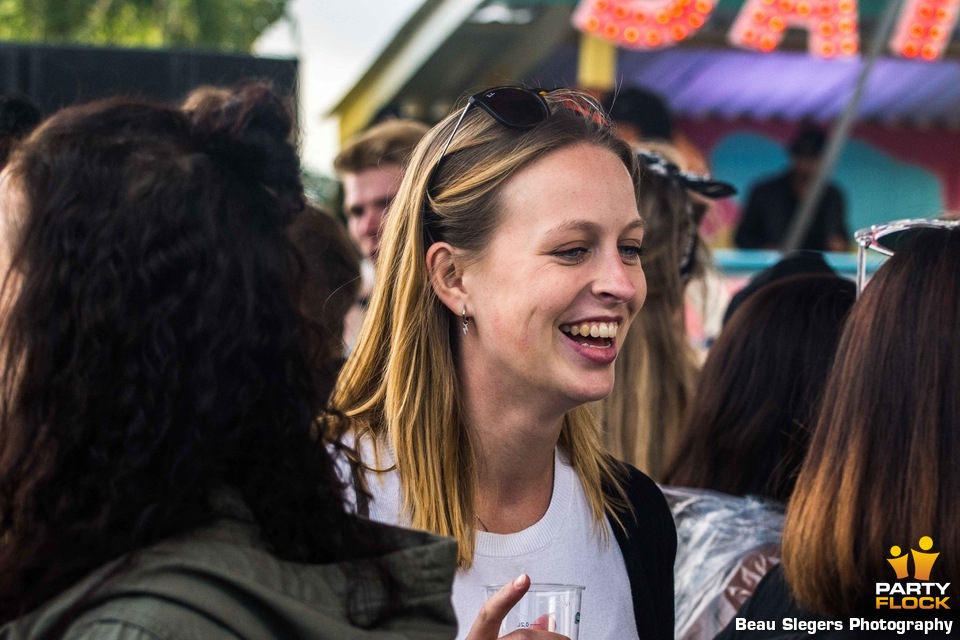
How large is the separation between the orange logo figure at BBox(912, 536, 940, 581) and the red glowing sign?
686 centimetres

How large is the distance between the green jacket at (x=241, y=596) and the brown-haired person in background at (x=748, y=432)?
135 cm

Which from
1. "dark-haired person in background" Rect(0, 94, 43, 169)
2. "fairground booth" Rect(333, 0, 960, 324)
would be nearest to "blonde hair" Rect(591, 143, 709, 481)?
"dark-haired person in background" Rect(0, 94, 43, 169)

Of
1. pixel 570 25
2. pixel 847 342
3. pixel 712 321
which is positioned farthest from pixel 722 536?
pixel 570 25

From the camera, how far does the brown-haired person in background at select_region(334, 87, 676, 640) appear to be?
221 cm

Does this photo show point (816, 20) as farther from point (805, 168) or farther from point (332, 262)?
point (332, 262)

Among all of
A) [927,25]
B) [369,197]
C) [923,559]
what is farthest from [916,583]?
[927,25]

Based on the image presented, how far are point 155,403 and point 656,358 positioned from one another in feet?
7.44

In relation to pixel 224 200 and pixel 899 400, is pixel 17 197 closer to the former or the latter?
pixel 224 200

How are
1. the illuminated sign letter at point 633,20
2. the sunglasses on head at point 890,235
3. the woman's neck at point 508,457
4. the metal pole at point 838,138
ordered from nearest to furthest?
the sunglasses on head at point 890,235 < the woman's neck at point 508,457 < the metal pole at point 838,138 < the illuminated sign letter at point 633,20

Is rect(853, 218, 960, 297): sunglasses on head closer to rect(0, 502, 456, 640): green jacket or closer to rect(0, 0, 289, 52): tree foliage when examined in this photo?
rect(0, 502, 456, 640): green jacket

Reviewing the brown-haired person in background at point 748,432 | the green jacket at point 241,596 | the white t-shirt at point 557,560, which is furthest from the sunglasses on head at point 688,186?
the green jacket at point 241,596

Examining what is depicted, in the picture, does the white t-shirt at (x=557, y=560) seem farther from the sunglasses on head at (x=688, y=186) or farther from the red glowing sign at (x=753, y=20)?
the red glowing sign at (x=753, y=20)

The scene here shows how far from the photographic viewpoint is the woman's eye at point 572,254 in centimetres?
221

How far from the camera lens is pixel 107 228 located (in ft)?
4.34
